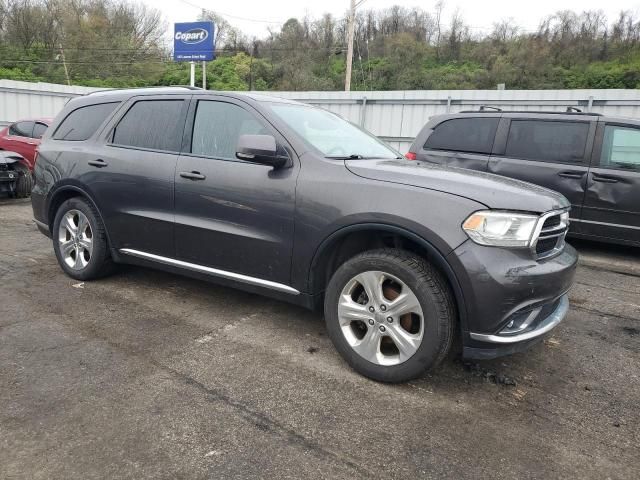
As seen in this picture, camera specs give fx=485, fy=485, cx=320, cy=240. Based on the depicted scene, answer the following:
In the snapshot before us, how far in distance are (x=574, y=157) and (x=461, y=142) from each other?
4.61ft

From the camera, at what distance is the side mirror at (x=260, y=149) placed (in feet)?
10.1

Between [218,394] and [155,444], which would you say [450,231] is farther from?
[155,444]

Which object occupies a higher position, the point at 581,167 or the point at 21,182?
the point at 581,167

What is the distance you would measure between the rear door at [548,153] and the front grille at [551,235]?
11.1 feet

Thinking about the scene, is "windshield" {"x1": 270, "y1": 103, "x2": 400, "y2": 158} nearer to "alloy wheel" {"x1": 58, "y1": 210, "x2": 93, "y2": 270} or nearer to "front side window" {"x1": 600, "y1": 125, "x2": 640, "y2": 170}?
"alloy wheel" {"x1": 58, "y1": 210, "x2": 93, "y2": 270}

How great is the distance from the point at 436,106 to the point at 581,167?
7228mm

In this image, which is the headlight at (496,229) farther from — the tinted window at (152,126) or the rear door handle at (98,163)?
the rear door handle at (98,163)

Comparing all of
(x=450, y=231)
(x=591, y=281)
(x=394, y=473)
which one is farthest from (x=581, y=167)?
(x=394, y=473)

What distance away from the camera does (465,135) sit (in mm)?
6625

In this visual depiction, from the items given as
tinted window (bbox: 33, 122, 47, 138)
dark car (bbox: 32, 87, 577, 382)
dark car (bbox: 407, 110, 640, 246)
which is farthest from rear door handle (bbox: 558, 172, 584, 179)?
tinted window (bbox: 33, 122, 47, 138)

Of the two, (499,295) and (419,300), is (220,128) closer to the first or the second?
(419,300)

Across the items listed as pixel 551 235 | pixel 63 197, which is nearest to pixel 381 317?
pixel 551 235

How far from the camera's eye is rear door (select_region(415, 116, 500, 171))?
649cm

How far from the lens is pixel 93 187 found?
4141 millimetres
